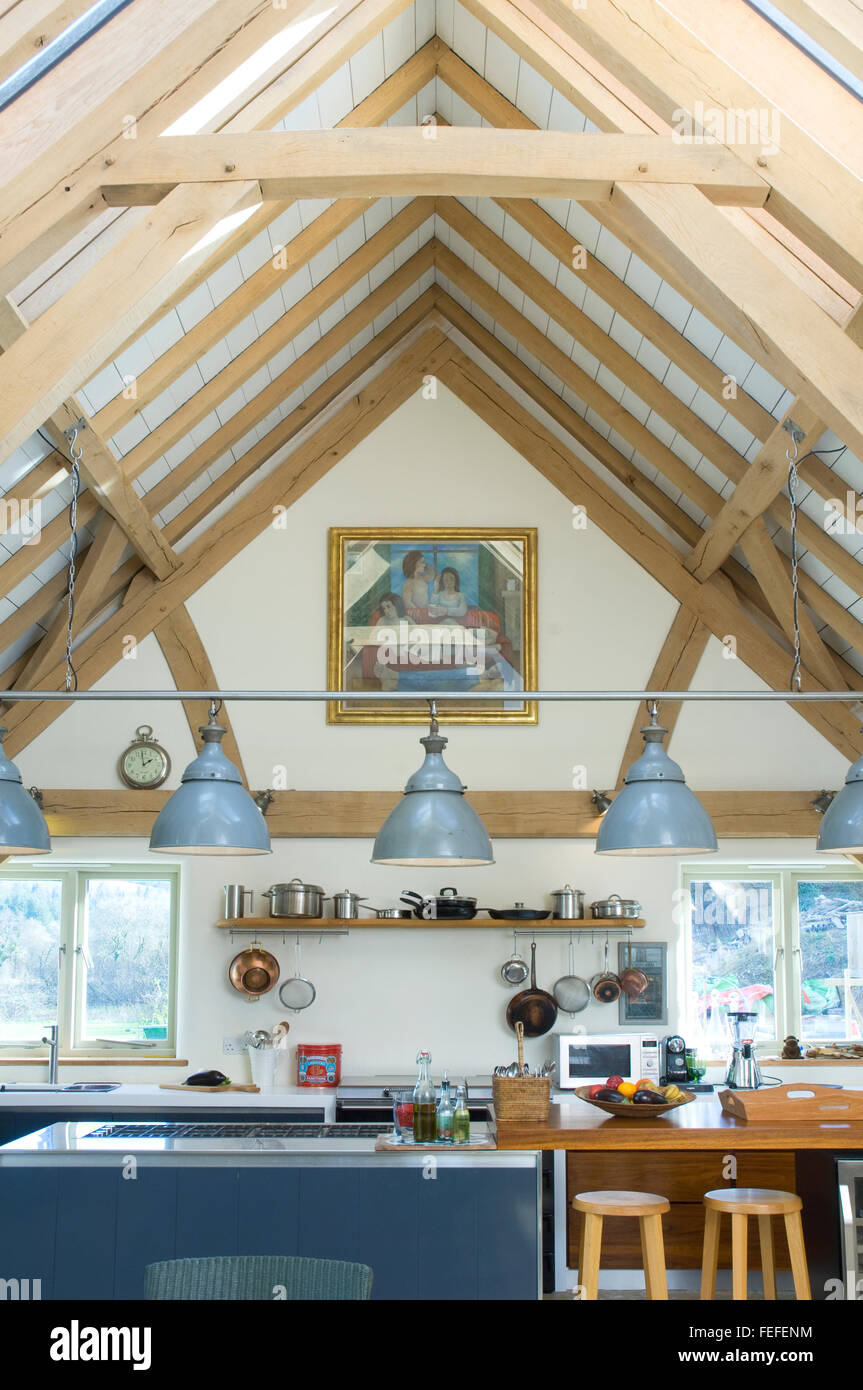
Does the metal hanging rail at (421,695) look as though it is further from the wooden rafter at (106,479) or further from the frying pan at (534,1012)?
the frying pan at (534,1012)

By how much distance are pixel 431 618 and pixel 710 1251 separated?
3.56 meters

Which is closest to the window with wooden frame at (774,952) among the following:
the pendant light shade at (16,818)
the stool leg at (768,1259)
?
the stool leg at (768,1259)

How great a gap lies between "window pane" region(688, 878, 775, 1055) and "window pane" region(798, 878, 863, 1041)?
185 mm

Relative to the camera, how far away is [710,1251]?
451 cm

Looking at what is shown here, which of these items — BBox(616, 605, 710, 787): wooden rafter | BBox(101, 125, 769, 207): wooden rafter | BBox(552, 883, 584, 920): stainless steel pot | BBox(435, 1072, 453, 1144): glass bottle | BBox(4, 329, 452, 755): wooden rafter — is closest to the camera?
BBox(101, 125, 769, 207): wooden rafter

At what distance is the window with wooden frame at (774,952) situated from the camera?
6609 mm

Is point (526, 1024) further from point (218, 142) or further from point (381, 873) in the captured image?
point (218, 142)

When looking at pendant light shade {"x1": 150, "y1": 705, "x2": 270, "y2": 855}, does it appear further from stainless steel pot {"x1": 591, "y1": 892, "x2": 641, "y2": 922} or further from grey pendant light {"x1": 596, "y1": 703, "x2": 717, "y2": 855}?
stainless steel pot {"x1": 591, "y1": 892, "x2": 641, "y2": 922}

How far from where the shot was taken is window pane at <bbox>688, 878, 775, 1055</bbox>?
21.7ft

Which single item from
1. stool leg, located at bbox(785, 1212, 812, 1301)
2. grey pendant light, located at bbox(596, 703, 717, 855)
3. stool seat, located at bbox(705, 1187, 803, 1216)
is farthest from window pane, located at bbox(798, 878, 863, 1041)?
grey pendant light, located at bbox(596, 703, 717, 855)

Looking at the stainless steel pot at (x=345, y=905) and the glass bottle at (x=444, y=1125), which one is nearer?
the glass bottle at (x=444, y=1125)

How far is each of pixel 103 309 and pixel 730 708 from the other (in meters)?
4.49

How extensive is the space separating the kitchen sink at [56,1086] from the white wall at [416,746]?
0.45m

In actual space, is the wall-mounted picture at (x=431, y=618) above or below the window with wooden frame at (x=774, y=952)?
above
